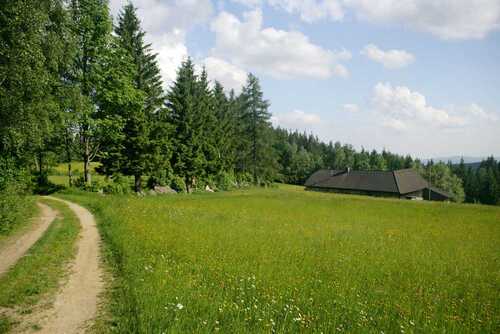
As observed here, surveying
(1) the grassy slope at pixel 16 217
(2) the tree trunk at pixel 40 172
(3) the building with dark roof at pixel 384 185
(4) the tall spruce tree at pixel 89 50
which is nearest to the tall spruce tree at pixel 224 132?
(4) the tall spruce tree at pixel 89 50

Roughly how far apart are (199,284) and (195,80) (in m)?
38.2

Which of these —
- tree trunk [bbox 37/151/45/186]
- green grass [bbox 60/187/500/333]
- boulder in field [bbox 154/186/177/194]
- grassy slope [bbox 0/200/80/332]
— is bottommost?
green grass [bbox 60/187/500/333]

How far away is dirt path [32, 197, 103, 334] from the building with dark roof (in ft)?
186

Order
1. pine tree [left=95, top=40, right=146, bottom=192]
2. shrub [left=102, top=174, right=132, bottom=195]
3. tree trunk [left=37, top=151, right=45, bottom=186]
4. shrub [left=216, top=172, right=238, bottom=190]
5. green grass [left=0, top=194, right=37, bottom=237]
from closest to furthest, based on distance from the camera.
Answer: green grass [left=0, top=194, right=37, bottom=237]
pine tree [left=95, top=40, right=146, bottom=192]
tree trunk [left=37, top=151, right=45, bottom=186]
shrub [left=102, top=174, right=132, bottom=195]
shrub [left=216, top=172, right=238, bottom=190]

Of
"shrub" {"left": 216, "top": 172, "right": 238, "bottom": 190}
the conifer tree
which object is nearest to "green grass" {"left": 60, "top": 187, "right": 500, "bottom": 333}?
the conifer tree

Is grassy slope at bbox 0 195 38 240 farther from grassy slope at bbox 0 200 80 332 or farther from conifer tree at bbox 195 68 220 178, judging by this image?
Result: conifer tree at bbox 195 68 220 178

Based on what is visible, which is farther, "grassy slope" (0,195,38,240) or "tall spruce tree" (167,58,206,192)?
"tall spruce tree" (167,58,206,192)

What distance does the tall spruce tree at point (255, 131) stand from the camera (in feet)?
180

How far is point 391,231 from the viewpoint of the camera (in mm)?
17484

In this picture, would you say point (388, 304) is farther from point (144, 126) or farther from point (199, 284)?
point (144, 126)

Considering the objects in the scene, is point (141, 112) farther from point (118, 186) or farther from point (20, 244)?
point (20, 244)

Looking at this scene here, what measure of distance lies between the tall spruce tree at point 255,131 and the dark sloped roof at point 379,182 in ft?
64.3

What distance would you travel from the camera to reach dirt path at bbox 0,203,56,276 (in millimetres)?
8855

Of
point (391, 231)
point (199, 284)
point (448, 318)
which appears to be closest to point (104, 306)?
point (199, 284)
